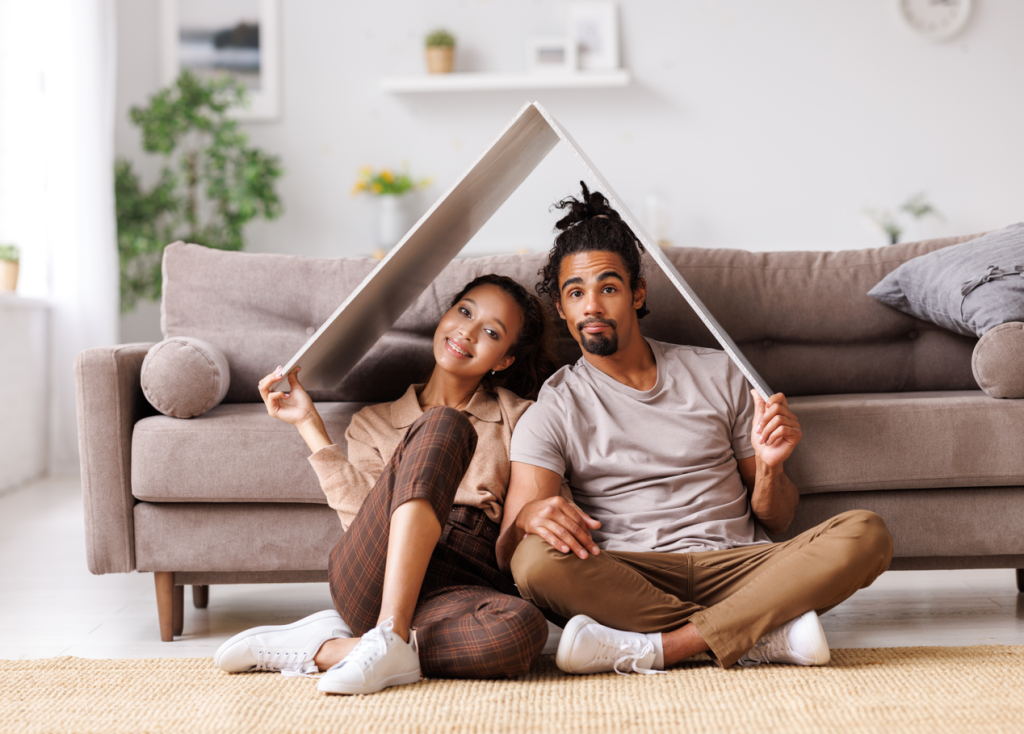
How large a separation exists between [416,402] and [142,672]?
67cm

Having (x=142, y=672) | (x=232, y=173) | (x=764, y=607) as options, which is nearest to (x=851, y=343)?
(x=764, y=607)

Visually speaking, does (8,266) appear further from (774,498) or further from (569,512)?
(774,498)

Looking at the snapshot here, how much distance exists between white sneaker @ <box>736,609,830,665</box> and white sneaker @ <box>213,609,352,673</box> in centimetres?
68

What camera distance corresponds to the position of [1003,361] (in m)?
1.71

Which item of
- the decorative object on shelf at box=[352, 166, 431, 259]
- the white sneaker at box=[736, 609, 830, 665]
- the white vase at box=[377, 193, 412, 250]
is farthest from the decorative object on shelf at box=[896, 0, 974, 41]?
the white sneaker at box=[736, 609, 830, 665]

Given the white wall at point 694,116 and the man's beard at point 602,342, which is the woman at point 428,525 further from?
the white wall at point 694,116

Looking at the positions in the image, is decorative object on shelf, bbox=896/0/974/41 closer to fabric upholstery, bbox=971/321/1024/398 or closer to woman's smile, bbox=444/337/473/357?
fabric upholstery, bbox=971/321/1024/398

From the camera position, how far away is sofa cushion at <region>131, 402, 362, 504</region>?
1.70m

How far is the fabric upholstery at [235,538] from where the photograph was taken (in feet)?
Result: 5.65

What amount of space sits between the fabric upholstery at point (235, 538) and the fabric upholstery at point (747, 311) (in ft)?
1.22

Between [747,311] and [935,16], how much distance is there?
11.2 feet

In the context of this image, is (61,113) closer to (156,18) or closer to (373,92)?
(156,18)

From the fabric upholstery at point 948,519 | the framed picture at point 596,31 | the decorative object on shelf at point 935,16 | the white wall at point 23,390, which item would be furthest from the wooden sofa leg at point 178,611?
the decorative object on shelf at point 935,16

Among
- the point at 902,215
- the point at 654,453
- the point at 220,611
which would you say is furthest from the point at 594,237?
the point at 902,215
